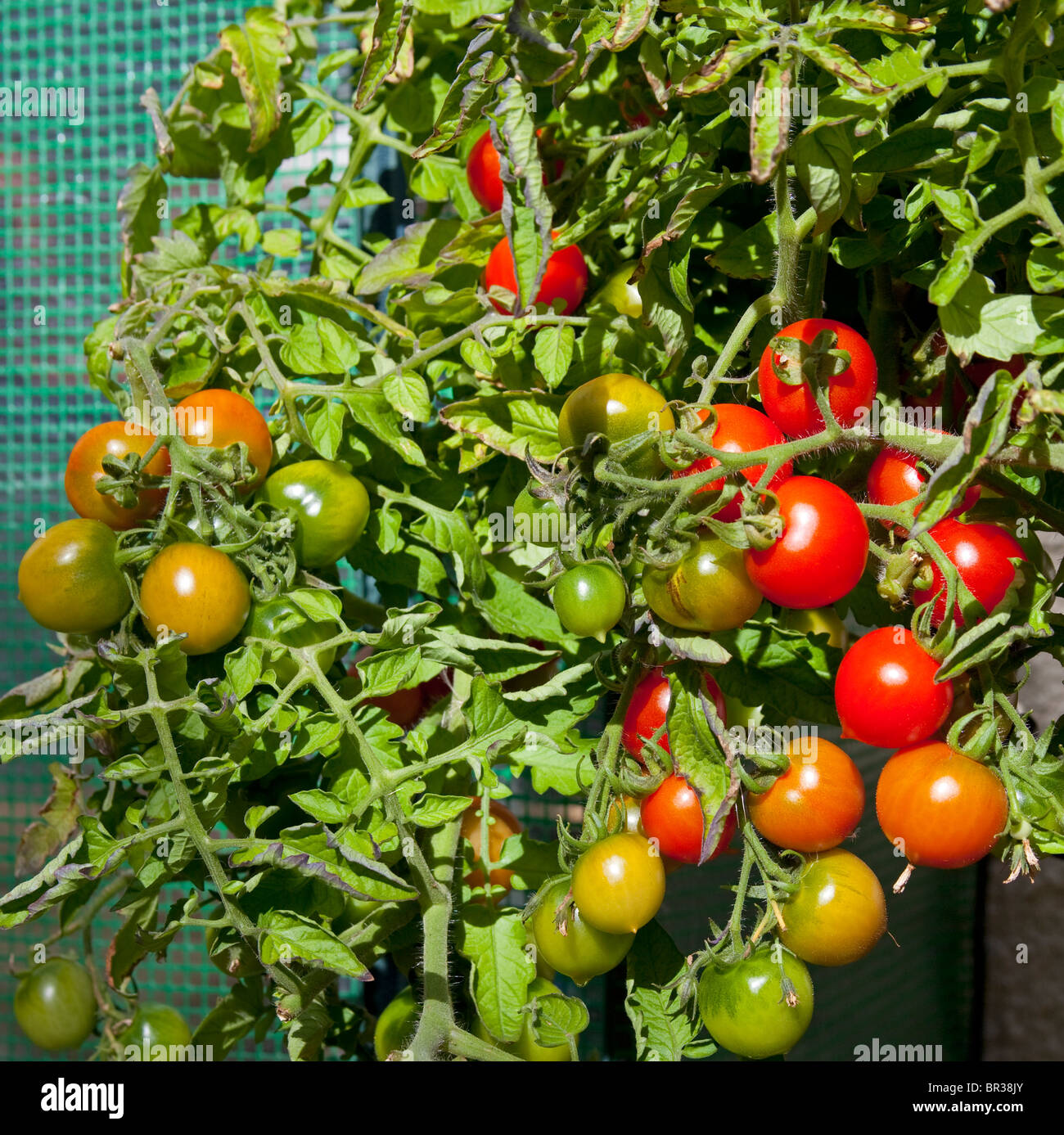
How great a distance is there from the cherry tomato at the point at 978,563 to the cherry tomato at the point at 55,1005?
1.69 ft

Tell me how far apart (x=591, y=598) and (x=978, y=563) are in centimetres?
15

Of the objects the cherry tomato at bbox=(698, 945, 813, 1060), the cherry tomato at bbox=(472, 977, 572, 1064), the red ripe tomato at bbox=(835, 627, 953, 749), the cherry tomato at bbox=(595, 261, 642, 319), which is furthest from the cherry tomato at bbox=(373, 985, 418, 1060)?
the cherry tomato at bbox=(595, 261, 642, 319)

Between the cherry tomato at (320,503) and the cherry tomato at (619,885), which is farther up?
the cherry tomato at (320,503)

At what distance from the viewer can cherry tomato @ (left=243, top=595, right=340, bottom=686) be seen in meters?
0.47

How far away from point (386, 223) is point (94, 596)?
443 millimetres

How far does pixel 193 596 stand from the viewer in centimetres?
45

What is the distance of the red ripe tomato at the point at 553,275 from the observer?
503 mm

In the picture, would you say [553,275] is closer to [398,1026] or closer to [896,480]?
[896,480]

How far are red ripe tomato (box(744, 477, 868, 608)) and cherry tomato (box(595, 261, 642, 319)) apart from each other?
0.50ft

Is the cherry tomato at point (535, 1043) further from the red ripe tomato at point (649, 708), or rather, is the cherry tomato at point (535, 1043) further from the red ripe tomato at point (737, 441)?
the red ripe tomato at point (737, 441)

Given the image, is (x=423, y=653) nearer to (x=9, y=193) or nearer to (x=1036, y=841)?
(x=1036, y=841)

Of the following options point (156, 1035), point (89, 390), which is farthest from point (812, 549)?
point (89, 390)

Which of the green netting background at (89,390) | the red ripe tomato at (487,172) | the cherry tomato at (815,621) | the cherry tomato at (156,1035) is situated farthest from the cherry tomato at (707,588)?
the green netting background at (89,390)
